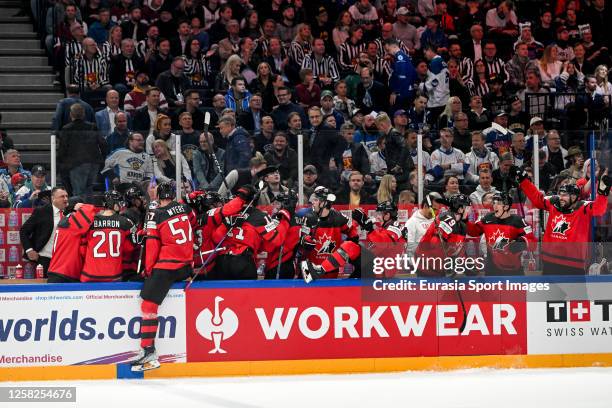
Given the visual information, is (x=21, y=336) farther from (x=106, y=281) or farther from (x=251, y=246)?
(x=251, y=246)

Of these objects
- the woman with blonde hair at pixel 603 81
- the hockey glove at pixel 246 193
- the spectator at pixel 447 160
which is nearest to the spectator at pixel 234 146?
the hockey glove at pixel 246 193

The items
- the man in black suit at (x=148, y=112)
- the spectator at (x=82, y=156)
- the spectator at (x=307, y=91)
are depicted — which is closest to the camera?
the spectator at (x=82, y=156)

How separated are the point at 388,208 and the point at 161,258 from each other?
2.30 meters

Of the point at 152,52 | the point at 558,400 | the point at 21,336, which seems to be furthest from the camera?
the point at 152,52

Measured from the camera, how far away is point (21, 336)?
10328mm

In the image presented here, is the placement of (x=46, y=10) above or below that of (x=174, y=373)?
above

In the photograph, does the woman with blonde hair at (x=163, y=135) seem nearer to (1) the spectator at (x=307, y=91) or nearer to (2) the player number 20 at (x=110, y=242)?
(2) the player number 20 at (x=110, y=242)

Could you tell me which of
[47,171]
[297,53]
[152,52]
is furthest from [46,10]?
[47,171]

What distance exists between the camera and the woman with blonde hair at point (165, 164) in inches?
457

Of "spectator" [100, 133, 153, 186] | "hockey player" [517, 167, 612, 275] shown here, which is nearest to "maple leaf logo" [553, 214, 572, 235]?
"hockey player" [517, 167, 612, 275]

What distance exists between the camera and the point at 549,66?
16.2 m

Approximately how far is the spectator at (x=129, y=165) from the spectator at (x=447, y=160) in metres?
2.91

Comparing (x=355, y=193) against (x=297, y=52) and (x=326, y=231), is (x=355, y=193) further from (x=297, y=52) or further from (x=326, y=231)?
(x=297, y=52)

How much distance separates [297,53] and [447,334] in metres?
6.08
